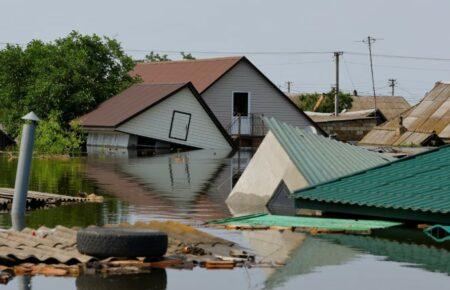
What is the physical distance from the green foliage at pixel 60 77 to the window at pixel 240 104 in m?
7.15

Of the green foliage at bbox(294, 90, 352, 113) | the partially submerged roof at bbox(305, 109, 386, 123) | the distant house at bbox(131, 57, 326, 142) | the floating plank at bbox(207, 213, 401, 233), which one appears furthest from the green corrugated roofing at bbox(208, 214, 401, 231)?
the green foliage at bbox(294, 90, 352, 113)

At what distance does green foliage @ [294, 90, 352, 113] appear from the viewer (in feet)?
313

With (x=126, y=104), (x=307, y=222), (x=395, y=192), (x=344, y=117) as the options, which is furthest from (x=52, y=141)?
(x=395, y=192)

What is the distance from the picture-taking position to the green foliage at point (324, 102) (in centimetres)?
9544

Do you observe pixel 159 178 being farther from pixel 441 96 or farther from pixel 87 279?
pixel 441 96

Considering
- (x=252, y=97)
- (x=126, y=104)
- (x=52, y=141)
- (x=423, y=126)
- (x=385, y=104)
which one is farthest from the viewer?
(x=385, y=104)

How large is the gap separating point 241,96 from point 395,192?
4513cm

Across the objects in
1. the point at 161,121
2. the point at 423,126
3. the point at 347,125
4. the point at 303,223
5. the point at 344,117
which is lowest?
the point at 303,223

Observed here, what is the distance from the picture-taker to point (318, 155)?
1008 inches

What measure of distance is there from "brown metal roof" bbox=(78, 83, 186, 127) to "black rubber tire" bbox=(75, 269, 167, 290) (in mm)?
42647

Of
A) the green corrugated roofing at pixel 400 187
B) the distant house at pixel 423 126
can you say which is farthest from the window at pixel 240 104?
the green corrugated roofing at pixel 400 187

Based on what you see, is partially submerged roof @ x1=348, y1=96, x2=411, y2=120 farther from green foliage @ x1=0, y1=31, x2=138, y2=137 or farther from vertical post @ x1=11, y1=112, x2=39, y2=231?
vertical post @ x1=11, y1=112, x2=39, y2=231

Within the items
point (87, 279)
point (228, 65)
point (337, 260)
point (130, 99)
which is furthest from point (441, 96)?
point (87, 279)

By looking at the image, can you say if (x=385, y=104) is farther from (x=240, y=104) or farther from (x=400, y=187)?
(x=400, y=187)
